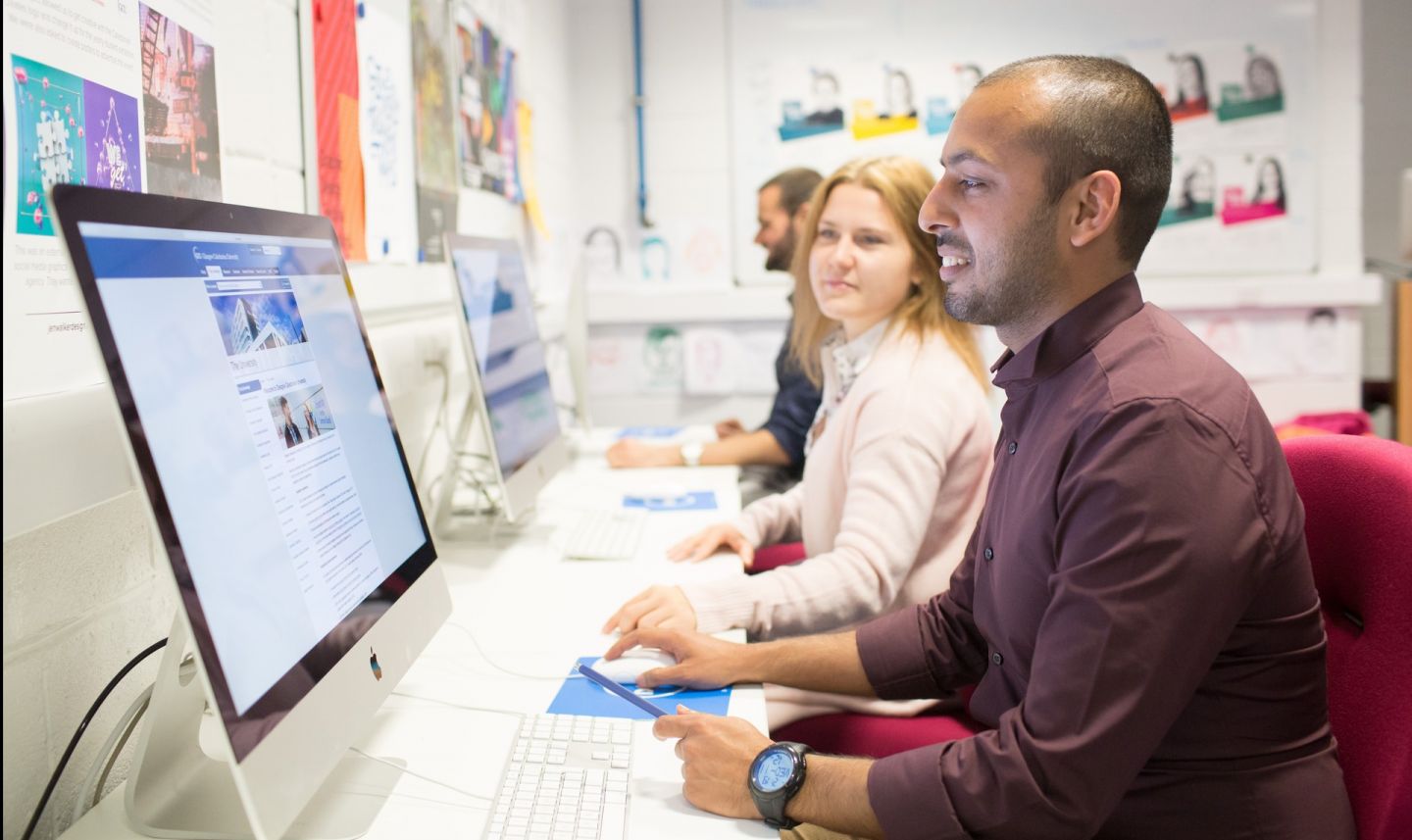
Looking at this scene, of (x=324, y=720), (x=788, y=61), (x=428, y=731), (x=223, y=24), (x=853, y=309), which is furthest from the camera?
(x=788, y=61)

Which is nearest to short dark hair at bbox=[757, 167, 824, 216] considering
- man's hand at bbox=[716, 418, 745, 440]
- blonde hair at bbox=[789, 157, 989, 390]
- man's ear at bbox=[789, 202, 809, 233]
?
man's ear at bbox=[789, 202, 809, 233]

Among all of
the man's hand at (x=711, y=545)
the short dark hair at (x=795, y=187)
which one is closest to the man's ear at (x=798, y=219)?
the short dark hair at (x=795, y=187)

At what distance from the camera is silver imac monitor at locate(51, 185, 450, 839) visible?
62 centimetres

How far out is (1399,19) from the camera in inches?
148

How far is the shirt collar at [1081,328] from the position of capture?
97cm

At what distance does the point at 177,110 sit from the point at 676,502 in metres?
1.14

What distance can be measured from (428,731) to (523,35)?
2.45 m

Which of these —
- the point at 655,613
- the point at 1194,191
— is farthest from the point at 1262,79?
the point at 655,613

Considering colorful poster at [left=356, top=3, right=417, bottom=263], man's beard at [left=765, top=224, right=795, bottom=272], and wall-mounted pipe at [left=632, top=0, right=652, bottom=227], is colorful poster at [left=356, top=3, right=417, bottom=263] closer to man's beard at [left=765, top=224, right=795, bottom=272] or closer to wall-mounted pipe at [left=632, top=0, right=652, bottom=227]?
man's beard at [left=765, top=224, right=795, bottom=272]

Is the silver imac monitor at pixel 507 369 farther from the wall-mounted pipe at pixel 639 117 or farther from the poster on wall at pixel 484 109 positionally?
the wall-mounted pipe at pixel 639 117

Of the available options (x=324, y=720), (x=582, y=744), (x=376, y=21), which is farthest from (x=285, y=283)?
(x=376, y=21)

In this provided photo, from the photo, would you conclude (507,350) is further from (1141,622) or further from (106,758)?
(1141,622)

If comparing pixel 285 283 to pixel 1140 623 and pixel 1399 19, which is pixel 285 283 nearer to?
pixel 1140 623

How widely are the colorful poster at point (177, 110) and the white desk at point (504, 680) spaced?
1.99 ft
